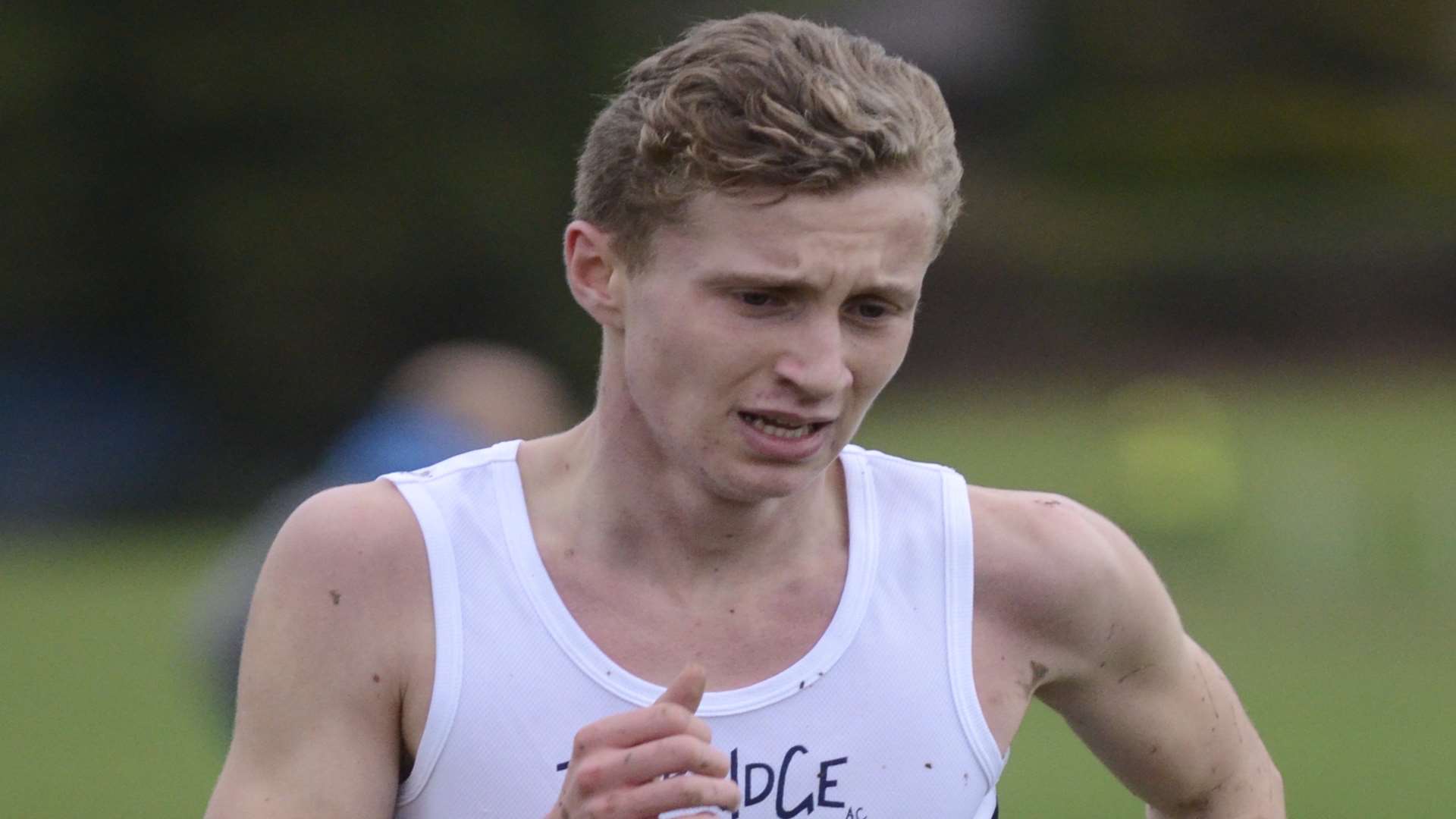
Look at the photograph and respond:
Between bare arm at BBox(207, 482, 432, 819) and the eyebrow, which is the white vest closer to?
bare arm at BBox(207, 482, 432, 819)

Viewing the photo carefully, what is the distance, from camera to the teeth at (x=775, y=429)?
9.59 ft

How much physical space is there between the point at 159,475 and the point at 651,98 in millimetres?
19508

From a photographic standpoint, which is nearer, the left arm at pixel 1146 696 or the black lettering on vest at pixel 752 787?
the black lettering on vest at pixel 752 787

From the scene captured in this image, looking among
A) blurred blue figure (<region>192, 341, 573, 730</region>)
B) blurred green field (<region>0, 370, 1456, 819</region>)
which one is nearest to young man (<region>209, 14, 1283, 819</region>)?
blurred blue figure (<region>192, 341, 573, 730</region>)

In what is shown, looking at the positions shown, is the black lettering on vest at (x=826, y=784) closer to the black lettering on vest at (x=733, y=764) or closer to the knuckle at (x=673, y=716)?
the black lettering on vest at (x=733, y=764)

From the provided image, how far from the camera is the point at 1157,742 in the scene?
11.0 feet

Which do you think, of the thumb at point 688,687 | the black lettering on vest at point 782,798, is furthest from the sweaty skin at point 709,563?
the black lettering on vest at point 782,798

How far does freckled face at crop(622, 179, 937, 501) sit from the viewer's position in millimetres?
2887

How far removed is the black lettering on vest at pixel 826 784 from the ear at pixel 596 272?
0.71m

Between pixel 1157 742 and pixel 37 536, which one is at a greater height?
pixel 37 536

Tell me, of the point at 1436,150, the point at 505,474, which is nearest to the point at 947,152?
the point at 505,474

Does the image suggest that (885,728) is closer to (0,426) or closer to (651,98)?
(651,98)

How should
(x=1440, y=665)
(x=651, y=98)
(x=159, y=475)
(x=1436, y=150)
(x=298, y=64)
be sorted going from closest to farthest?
1. (x=651, y=98)
2. (x=1440, y=665)
3. (x=298, y=64)
4. (x=159, y=475)
5. (x=1436, y=150)

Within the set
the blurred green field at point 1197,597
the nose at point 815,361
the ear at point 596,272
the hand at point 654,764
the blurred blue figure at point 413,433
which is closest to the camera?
the hand at point 654,764
